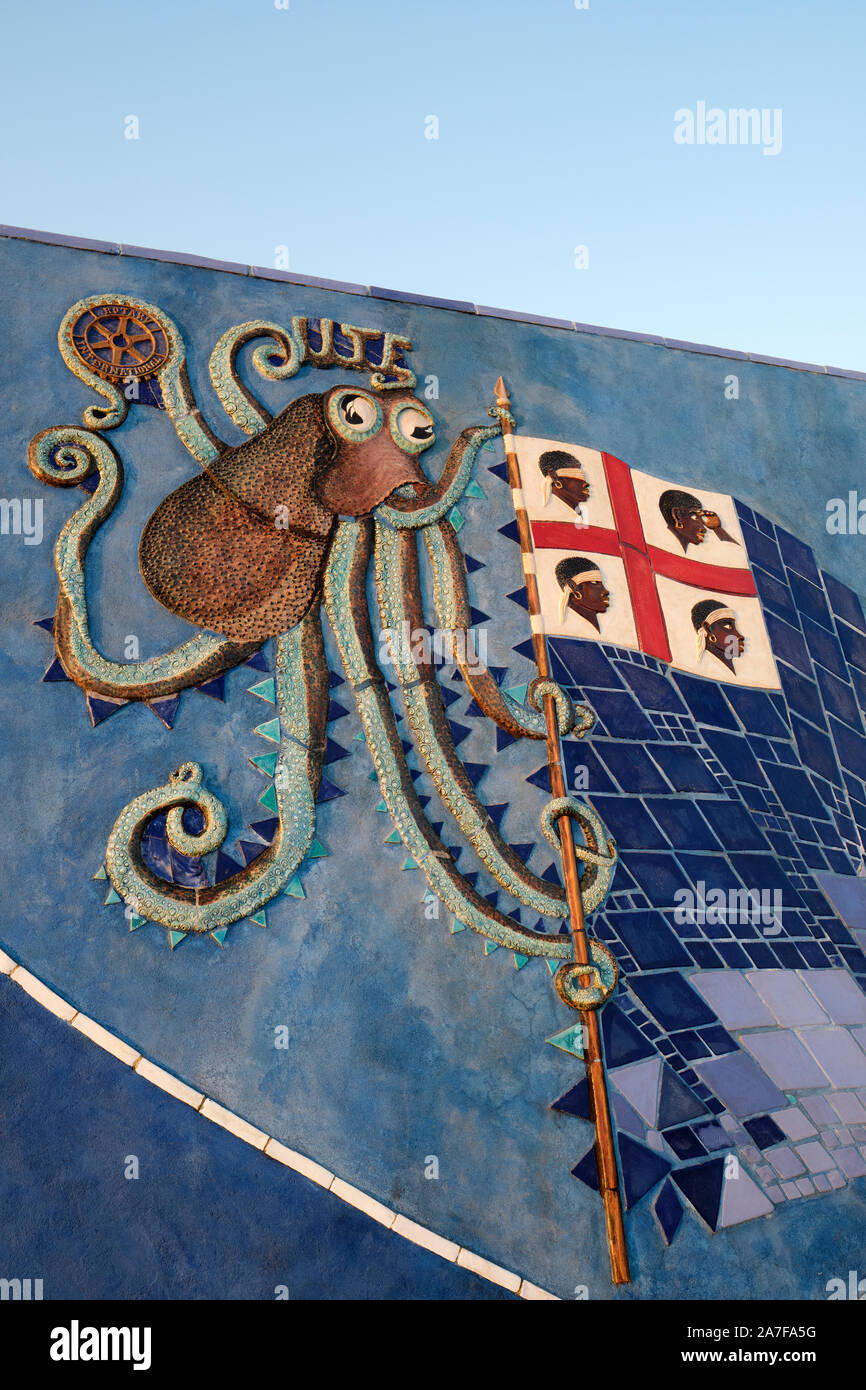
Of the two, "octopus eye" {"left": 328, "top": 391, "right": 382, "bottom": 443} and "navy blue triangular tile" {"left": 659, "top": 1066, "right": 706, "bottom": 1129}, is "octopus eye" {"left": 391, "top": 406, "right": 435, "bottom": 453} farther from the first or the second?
"navy blue triangular tile" {"left": 659, "top": 1066, "right": 706, "bottom": 1129}

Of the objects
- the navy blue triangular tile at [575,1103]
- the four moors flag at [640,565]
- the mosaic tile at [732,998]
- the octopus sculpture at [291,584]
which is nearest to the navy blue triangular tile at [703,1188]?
the navy blue triangular tile at [575,1103]

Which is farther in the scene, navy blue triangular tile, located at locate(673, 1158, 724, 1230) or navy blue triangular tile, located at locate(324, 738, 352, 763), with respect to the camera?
navy blue triangular tile, located at locate(324, 738, 352, 763)

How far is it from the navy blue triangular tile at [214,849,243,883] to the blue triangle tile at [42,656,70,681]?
1.07m

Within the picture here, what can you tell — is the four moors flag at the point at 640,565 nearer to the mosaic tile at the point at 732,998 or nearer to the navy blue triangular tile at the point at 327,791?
the navy blue triangular tile at the point at 327,791

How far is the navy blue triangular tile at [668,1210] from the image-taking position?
506 centimetres

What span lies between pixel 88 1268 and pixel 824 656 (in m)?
5.32

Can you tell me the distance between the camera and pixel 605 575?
6.73 metres

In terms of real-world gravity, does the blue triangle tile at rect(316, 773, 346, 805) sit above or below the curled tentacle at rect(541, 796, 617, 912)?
above

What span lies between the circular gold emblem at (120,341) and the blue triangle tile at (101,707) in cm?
180

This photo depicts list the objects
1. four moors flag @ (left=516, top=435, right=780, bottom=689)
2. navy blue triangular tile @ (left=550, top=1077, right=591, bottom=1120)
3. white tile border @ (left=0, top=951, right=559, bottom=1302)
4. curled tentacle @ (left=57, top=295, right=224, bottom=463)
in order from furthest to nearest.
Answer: four moors flag @ (left=516, top=435, right=780, bottom=689) < curled tentacle @ (left=57, top=295, right=224, bottom=463) < navy blue triangular tile @ (left=550, top=1077, right=591, bottom=1120) < white tile border @ (left=0, top=951, right=559, bottom=1302)

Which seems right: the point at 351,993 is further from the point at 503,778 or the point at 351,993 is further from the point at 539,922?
the point at 503,778

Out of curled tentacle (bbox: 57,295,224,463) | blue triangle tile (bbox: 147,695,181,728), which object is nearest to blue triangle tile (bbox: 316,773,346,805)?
blue triangle tile (bbox: 147,695,181,728)

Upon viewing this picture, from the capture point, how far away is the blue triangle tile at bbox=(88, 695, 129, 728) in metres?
5.39
